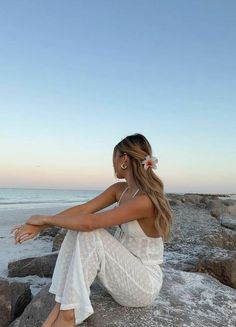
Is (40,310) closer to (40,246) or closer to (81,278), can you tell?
(81,278)

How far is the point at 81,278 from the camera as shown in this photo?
2.99 m

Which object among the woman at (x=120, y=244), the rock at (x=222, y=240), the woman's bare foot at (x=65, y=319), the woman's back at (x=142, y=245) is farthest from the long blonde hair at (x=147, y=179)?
the rock at (x=222, y=240)

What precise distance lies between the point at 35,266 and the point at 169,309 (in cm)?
271

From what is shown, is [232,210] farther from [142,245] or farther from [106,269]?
[106,269]

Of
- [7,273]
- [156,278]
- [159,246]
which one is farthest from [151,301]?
[7,273]

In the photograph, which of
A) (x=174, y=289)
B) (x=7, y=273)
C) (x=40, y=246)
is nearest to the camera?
(x=174, y=289)

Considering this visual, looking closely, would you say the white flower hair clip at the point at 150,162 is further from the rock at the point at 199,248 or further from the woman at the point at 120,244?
the rock at the point at 199,248

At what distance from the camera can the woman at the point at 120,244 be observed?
3.01 metres

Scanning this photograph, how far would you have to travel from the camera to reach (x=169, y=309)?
133 inches

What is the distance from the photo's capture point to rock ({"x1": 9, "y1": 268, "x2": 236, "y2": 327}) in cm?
316

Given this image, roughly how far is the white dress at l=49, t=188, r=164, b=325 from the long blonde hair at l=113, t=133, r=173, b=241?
0.20m

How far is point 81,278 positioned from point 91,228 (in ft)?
1.27

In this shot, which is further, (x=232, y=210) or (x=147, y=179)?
(x=232, y=210)

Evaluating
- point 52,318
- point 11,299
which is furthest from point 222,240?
point 52,318
